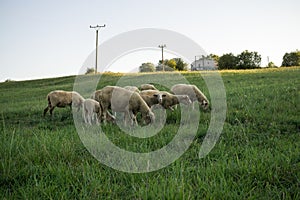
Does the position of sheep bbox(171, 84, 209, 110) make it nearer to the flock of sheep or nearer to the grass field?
the flock of sheep

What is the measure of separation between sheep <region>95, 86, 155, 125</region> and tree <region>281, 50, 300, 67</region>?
71230 millimetres

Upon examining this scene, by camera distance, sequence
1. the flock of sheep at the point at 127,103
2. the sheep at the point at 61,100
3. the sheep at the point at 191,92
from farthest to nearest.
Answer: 1. the sheep at the point at 61,100
2. the sheep at the point at 191,92
3. the flock of sheep at the point at 127,103

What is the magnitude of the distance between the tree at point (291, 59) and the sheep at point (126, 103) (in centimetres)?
7123

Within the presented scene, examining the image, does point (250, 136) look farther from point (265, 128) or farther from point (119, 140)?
point (119, 140)

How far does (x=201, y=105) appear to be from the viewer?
9930mm

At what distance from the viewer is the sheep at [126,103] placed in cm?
751

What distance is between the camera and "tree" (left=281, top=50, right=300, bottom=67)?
227 ft

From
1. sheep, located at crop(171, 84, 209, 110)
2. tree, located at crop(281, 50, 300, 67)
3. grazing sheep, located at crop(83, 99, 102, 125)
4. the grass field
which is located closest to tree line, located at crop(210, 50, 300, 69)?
tree, located at crop(281, 50, 300, 67)

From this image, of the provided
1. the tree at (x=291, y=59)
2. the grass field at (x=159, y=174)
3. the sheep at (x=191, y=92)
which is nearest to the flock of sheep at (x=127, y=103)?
the sheep at (x=191, y=92)

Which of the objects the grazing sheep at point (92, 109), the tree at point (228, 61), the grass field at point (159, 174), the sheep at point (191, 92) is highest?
the tree at point (228, 61)

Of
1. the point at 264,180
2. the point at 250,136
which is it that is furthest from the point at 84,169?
the point at 250,136

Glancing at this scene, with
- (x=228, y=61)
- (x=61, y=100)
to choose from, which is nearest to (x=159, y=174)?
(x=61, y=100)

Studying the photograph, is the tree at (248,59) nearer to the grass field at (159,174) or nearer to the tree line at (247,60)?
the tree line at (247,60)

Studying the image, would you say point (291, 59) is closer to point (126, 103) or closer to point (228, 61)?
point (228, 61)
